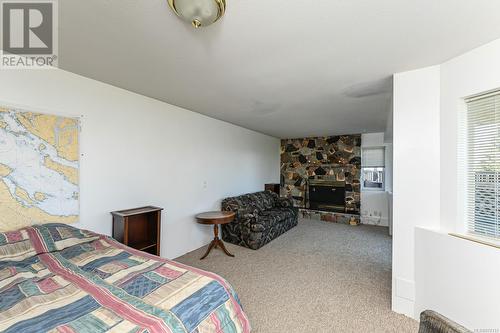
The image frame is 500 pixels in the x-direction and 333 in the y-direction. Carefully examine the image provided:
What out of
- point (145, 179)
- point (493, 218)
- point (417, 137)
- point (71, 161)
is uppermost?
point (417, 137)

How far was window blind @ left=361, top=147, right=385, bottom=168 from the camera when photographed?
5574 mm

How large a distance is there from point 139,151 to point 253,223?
7.17 ft

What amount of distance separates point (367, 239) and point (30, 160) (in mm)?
5225

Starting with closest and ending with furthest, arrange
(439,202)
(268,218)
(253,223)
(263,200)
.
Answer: (439,202)
(253,223)
(268,218)
(263,200)

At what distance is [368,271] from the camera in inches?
114

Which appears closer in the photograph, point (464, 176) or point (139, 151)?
point (464, 176)

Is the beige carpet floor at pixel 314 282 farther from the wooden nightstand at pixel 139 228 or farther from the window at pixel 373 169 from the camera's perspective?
the window at pixel 373 169

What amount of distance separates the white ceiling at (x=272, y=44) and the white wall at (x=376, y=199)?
3130 millimetres

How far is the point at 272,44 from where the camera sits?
167 centimetres

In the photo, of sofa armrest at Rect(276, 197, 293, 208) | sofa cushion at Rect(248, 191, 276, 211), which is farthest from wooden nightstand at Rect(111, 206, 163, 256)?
sofa armrest at Rect(276, 197, 293, 208)

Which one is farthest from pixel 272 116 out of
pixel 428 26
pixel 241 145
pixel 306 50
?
pixel 428 26

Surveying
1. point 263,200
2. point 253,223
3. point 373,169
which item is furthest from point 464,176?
point 373,169

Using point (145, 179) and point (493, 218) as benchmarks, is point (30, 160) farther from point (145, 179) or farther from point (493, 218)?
point (493, 218)

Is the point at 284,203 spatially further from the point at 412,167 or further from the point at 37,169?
the point at 37,169
